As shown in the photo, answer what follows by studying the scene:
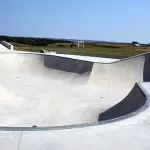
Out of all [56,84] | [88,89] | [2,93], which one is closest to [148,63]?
[88,89]

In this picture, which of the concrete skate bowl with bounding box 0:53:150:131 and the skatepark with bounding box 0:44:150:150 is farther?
the concrete skate bowl with bounding box 0:53:150:131

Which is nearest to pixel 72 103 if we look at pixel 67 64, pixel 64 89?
pixel 64 89

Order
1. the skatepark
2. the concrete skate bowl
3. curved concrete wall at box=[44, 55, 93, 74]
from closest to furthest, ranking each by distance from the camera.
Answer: the skatepark → the concrete skate bowl → curved concrete wall at box=[44, 55, 93, 74]

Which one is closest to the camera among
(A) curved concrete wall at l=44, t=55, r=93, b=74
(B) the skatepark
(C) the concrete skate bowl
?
(B) the skatepark

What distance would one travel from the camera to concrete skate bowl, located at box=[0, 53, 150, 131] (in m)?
9.03

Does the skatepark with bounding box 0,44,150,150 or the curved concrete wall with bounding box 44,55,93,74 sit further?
the curved concrete wall with bounding box 44,55,93,74

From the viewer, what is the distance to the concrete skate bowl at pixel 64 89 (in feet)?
29.6

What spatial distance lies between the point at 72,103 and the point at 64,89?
8.15 feet

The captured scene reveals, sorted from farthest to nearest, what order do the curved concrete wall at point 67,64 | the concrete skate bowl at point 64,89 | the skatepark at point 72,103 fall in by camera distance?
the curved concrete wall at point 67,64 → the concrete skate bowl at point 64,89 → the skatepark at point 72,103

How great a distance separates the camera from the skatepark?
380 centimetres

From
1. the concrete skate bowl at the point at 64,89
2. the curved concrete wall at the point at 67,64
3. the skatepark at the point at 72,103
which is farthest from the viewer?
the curved concrete wall at the point at 67,64

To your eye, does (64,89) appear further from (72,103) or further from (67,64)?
(67,64)

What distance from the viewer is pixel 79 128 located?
13.9ft

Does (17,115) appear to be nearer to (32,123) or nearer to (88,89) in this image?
(32,123)
